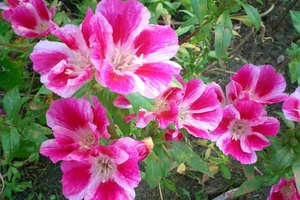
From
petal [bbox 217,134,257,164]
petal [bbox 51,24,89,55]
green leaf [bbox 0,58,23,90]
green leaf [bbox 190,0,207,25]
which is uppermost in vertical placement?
petal [bbox 51,24,89,55]

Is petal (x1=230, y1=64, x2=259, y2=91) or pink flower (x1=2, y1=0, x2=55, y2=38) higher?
pink flower (x1=2, y1=0, x2=55, y2=38)

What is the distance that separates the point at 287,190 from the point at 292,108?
1.11 ft

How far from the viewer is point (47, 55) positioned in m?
0.97

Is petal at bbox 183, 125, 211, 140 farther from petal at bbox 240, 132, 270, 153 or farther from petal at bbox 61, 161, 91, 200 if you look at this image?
petal at bbox 61, 161, 91, 200

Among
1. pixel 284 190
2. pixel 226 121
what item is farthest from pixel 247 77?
pixel 284 190

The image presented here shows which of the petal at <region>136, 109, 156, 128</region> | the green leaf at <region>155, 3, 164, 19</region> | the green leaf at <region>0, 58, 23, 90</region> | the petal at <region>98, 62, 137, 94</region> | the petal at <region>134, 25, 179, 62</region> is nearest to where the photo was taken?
the petal at <region>98, 62, 137, 94</region>

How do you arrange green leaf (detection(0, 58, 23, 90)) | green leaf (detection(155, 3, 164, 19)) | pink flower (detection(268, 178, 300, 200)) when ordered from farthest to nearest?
green leaf (detection(0, 58, 23, 90)) → green leaf (detection(155, 3, 164, 19)) → pink flower (detection(268, 178, 300, 200))

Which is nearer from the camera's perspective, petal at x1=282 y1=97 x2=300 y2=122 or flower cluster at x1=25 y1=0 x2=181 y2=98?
flower cluster at x1=25 y1=0 x2=181 y2=98

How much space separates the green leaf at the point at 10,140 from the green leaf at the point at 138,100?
1.87 ft

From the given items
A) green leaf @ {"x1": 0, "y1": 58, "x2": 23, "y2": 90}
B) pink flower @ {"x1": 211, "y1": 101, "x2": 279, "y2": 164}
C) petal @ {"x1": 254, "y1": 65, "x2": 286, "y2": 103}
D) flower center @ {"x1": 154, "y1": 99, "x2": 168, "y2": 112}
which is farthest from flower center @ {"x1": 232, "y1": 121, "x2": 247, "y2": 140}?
→ green leaf @ {"x1": 0, "y1": 58, "x2": 23, "y2": 90}

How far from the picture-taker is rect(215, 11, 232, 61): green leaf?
58.1 inches

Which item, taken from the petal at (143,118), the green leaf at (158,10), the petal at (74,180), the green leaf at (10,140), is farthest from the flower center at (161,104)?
the green leaf at (158,10)

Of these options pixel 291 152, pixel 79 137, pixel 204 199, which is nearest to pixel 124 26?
pixel 79 137

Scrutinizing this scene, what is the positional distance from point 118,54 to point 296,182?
0.77 meters
